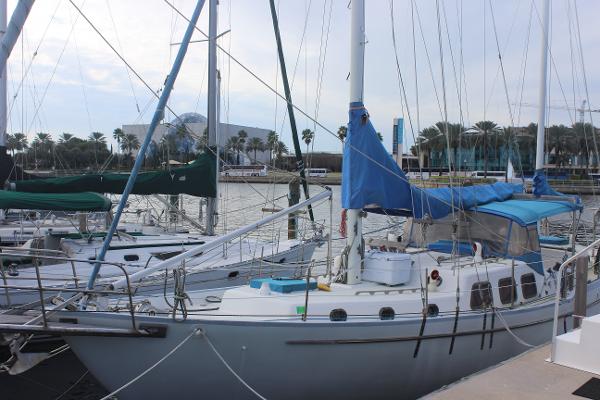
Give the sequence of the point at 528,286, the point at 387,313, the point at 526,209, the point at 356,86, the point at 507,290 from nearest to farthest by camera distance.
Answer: the point at 387,313 < the point at 356,86 < the point at 507,290 < the point at 528,286 < the point at 526,209

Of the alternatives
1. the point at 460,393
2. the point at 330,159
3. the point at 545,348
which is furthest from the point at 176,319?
the point at 330,159

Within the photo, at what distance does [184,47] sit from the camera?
823 centimetres

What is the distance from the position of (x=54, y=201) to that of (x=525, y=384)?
34.0ft

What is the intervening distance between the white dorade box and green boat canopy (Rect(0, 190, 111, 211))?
7.36 m

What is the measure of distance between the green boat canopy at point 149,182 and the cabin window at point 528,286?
25.8 feet

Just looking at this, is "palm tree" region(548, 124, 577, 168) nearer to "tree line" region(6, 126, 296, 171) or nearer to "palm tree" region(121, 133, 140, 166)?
"tree line" region(6, 126, 296, 171)

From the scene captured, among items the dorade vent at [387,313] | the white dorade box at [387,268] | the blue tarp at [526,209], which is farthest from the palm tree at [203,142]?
the blue tarp at [526,209]

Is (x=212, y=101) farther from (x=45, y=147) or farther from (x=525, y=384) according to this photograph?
(x=45, y=147)

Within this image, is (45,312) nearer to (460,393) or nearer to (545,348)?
(460,393)

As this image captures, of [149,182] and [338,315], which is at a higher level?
[149,182]

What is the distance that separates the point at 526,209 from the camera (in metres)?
10.5

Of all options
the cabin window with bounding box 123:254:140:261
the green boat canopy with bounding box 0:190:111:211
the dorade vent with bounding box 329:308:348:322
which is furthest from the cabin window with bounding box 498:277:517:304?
the green boat canopy with bounding box 0:190:111:211

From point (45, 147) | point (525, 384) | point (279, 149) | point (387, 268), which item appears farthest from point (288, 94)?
Answer: point (45, 147)

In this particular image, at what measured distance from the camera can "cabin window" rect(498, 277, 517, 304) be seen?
31.0 feet
